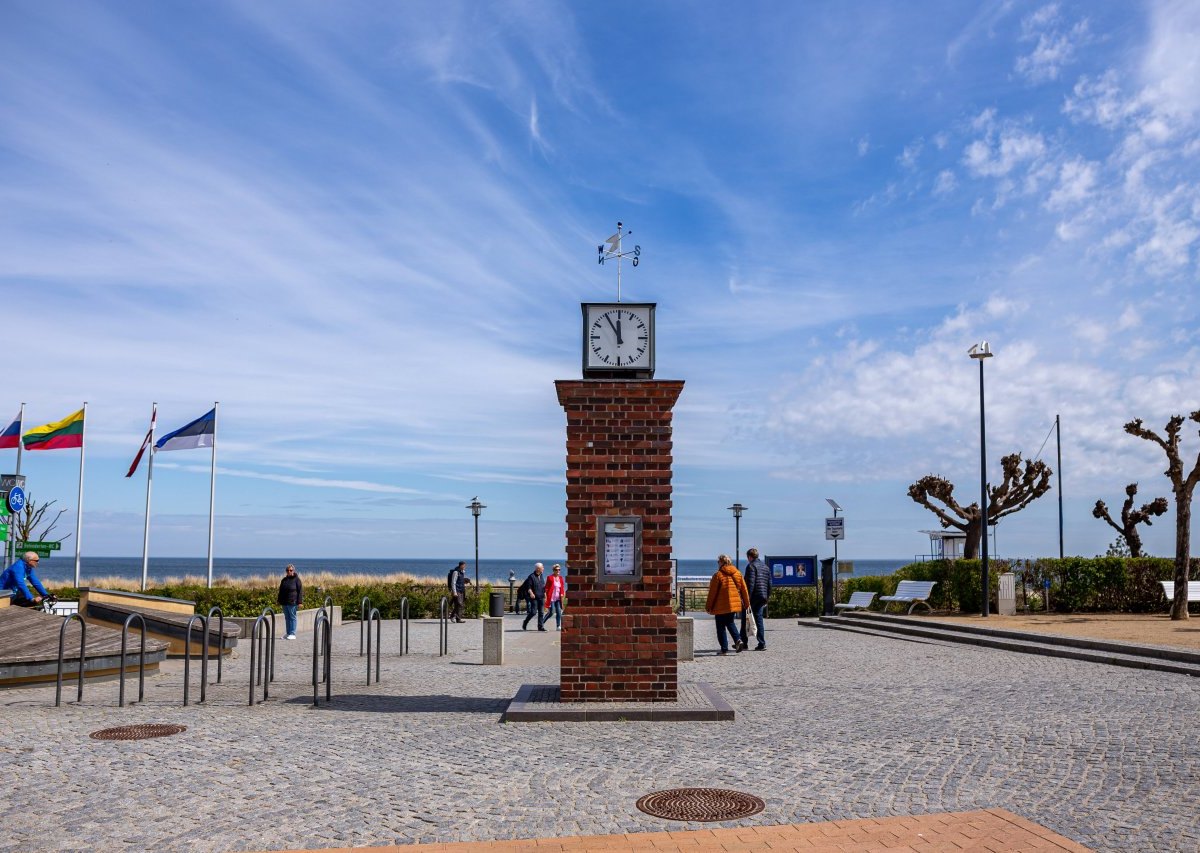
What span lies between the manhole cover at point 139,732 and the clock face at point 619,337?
5.24m

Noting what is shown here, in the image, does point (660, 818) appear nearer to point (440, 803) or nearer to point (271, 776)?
point (440, 803)

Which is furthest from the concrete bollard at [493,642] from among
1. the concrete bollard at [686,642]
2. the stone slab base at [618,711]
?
the stone slab base at [618,711]

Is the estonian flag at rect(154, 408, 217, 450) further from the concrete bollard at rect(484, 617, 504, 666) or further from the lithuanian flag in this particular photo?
the concrete bollard at rect(484, 617, 504, 666)

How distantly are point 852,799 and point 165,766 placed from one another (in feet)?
16.3

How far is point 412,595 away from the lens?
98.4ft

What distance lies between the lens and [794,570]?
100ft

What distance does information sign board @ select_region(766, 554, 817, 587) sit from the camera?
3042cm

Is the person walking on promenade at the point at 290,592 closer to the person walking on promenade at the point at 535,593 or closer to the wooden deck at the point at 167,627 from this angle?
the wooden deck at the point at 167,627

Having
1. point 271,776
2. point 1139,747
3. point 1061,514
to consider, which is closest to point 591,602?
point 271,776

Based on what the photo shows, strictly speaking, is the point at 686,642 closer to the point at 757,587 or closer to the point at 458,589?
the point at 757,587

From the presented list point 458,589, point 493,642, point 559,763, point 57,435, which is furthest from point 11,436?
point 559,763

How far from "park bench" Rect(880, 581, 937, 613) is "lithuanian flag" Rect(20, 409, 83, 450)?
23097mm

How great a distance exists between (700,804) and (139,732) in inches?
213

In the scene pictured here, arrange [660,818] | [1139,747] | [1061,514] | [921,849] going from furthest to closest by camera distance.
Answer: [1061,514] → [1139,747] → [660,818] → [921,849]
